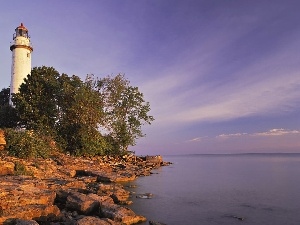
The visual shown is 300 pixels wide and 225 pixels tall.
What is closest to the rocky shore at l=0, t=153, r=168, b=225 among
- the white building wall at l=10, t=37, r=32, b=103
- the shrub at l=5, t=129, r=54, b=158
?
the shrub at l=5, t=129, r=54, b=158

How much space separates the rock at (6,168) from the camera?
18391 millimetres

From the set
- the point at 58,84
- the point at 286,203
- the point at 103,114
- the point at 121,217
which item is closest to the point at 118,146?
the point at 103,114

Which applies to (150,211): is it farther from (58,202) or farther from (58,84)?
(58,84)

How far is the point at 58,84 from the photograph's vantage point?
116 ft

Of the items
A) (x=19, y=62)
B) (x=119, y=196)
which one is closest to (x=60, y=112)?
(x=19, y=62)

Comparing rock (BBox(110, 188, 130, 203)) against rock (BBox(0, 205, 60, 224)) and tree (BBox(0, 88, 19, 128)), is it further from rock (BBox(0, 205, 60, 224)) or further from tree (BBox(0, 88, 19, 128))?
tree (BBox(0, 88, 19, 128))

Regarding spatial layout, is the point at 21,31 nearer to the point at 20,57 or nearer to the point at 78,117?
the point at 20,57

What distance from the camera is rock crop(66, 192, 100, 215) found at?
44.0 ft

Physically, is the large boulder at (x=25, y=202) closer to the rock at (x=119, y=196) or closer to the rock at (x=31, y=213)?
the rock at (x=31, y=213)

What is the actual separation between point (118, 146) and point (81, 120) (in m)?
10.8

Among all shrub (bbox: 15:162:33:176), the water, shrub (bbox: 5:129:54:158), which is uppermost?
shrub (bbox: 5:129:54:158)

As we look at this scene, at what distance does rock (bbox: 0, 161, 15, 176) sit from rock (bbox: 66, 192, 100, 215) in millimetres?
6572

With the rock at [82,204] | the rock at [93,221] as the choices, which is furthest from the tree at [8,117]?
the rock at [93,221]

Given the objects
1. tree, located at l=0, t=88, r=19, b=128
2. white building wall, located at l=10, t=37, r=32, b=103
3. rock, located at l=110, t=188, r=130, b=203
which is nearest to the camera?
rock, located at l=110, t=188, r=130, b=203
